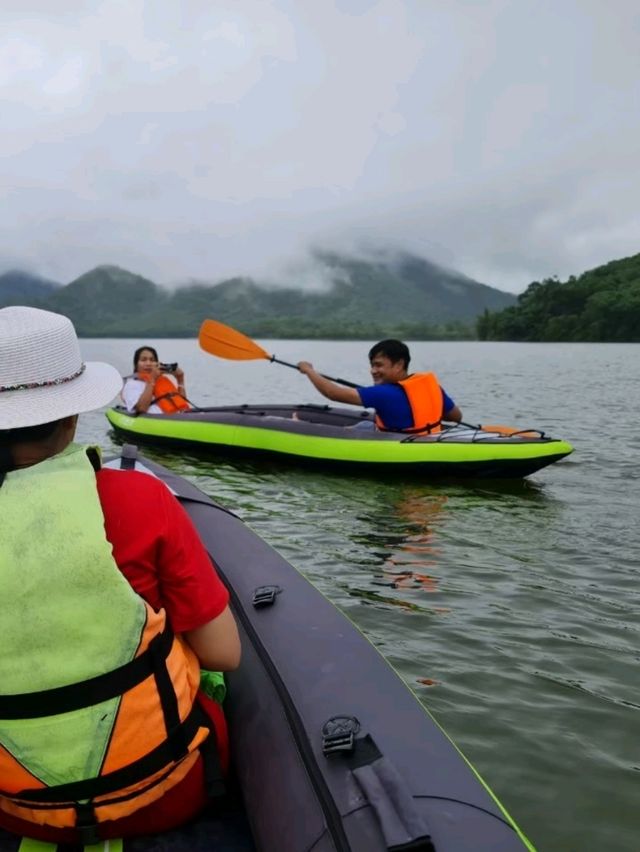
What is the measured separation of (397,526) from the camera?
643 centimetres

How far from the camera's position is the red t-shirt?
1611mm

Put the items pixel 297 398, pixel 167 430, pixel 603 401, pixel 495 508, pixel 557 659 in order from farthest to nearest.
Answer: pixel 297 398 < pixel 603 401 < pixel 167 430 < pixel 495 508 < pixel 557 659

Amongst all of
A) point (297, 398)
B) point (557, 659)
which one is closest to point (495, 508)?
point (557, 659)

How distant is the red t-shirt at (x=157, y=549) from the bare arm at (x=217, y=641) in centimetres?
4

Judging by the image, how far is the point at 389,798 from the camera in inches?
→ 65.6

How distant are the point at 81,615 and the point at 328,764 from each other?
0.77m

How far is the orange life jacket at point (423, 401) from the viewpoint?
8.09 meters

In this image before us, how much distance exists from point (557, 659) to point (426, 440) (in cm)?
420

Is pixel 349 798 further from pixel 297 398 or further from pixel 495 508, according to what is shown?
pixel 297 398

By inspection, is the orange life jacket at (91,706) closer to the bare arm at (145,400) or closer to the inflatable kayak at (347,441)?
the inflatable kayak at (347,441)

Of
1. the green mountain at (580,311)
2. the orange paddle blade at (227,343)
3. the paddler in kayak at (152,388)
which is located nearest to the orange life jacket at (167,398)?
the paddler in kayak at (152,388)

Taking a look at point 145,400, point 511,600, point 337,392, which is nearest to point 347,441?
point 337,392

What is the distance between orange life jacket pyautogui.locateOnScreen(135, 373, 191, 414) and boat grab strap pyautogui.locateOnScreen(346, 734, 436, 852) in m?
10.1

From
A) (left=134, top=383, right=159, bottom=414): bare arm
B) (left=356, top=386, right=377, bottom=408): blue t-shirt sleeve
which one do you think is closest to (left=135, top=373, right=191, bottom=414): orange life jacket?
(left=134, top=383, right=159, bottom=414): bare arm
